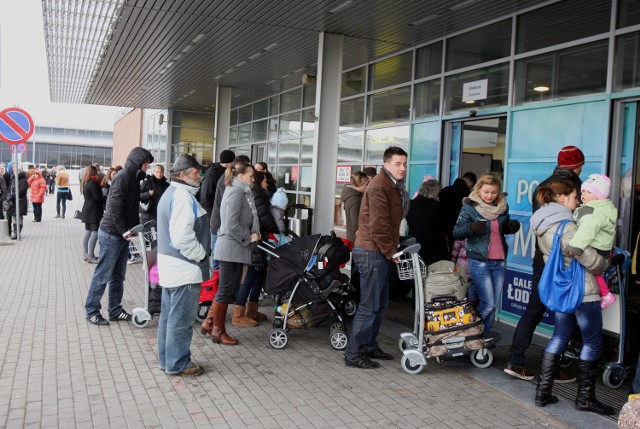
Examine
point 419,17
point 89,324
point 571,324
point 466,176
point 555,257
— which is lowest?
point 89,324

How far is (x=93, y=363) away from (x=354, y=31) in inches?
256

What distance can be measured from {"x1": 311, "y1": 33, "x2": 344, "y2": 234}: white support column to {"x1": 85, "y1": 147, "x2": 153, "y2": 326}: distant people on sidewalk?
355cm

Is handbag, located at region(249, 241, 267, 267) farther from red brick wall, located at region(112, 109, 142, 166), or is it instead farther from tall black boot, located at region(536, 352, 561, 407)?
red brick wall, located at region(112, 109, 142, 166)

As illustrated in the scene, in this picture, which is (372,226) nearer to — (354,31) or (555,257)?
(555,257)

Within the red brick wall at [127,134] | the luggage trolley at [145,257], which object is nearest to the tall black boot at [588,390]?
the luggage trolley at [145,257]

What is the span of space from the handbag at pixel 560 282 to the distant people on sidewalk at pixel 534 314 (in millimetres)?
569

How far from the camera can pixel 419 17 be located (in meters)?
8.60

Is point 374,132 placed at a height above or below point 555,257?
above

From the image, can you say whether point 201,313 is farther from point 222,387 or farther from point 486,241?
point 486,241

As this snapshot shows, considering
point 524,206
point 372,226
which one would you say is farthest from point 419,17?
point 372,226

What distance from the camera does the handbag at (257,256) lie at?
251 inches

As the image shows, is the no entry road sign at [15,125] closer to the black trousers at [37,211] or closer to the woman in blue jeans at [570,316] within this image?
the black trousers at [37,211]

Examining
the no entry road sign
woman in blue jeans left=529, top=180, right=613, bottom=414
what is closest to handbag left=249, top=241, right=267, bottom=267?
woman in blue jeans left=529, top=180, right=613, bottom=414

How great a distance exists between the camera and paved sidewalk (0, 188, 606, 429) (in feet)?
14.4
